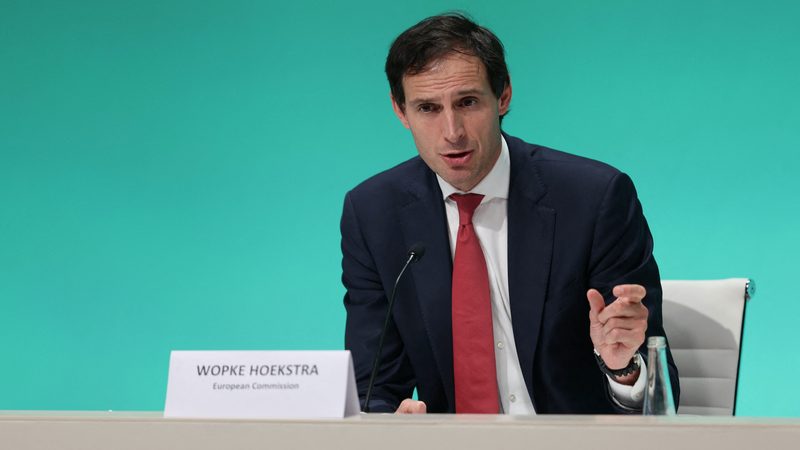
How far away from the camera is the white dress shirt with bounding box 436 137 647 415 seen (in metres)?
2.18

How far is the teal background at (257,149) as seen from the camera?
127 inches

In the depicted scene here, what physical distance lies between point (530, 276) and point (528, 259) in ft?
0.13

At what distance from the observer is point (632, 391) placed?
1.85m

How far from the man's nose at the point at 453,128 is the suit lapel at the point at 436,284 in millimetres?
192

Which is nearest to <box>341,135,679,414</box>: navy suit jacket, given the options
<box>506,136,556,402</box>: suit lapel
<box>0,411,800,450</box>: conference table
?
<box>506,136,556,402</box>: suit lapel

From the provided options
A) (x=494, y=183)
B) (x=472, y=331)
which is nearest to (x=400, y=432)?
(x=472, y=331)

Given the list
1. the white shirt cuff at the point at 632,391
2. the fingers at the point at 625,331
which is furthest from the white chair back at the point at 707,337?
the fingers at the point at 625,331

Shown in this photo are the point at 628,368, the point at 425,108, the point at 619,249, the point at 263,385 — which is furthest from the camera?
the point at 425,108

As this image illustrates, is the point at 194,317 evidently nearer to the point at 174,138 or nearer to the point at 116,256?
the point at 116,256

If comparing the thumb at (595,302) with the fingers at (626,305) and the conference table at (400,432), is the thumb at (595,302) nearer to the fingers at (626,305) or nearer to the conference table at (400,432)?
the fingers at (626,305)

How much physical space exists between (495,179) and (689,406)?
695 millimetres

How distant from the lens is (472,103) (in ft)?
7.30

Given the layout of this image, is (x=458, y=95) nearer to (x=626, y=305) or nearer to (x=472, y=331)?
(x=472, y=331)

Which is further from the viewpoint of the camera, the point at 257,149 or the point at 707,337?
the point at 257,149
